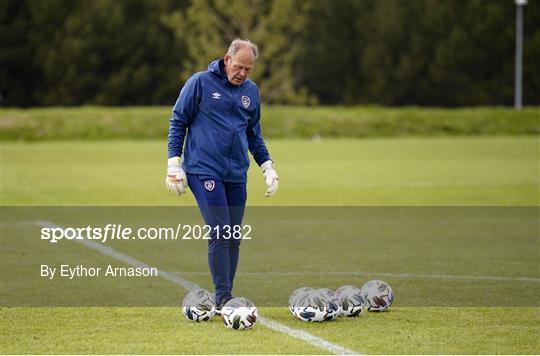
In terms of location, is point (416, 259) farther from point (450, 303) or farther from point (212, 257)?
point (212, 257)

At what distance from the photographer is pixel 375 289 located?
9516mm

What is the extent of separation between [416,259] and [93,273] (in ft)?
12.2

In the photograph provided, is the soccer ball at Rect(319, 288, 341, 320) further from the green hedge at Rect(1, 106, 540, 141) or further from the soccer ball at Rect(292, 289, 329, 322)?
the green hedge at Rect(1, 106, 540, 141)

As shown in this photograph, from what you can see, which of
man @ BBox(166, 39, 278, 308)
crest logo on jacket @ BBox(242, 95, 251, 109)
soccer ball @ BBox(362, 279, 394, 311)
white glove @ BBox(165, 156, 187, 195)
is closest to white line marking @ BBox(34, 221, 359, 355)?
man @ BBox(166, 39, 278, 308)

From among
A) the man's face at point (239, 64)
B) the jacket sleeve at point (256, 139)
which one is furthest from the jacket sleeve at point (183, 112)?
the jacket sleeve at point (256, 139)

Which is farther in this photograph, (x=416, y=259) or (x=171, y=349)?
(x=416, y=259)

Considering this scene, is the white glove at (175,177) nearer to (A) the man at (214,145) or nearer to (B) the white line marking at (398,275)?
(A) the man at (214,145)

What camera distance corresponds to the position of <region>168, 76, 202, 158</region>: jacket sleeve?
29.6ft

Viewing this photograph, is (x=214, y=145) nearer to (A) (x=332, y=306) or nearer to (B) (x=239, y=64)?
(B) (x=239, y=64)

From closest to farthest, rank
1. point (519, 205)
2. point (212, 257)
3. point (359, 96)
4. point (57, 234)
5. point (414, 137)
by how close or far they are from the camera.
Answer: point (212, 257), point (57, 234), point (519, 205), point (414, 137), point (359, 96)

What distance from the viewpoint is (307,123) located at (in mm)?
48281

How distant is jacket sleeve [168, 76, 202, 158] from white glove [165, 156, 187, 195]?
9cm

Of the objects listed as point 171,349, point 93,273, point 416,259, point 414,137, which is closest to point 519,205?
point 416,259

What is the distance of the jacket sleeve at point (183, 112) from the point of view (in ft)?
29.6
